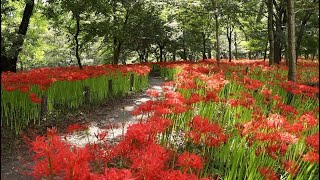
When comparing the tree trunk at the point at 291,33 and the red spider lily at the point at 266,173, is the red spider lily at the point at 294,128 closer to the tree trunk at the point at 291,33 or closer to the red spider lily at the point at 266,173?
the red spider lily at the point at 266,173

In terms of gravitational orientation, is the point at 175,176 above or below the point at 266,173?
above

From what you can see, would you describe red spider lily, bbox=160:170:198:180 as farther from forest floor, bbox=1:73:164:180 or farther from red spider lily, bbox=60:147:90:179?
forest floor, bbox=1:73:164:180

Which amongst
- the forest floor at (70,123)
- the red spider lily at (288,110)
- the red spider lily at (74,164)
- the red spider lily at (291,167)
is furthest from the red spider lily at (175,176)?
the red spider lily at (288,110)

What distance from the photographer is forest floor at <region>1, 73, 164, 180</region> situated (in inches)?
212

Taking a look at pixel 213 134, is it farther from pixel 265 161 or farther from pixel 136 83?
pixel 136 83

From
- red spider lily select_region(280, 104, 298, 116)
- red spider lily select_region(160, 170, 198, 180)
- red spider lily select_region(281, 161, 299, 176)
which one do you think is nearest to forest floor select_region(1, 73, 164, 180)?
red spider lily select_region(160, 170, 198, 180)

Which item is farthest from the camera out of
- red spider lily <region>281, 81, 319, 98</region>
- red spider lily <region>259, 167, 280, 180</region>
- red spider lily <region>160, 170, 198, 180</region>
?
red spider lily <region>281, 81, 319, 98</region>

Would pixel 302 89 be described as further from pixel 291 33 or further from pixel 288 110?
pixel 288 110

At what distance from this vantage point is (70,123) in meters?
8.02

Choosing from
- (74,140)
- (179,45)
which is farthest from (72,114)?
(179,45)

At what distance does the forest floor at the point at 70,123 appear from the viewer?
5391 mm

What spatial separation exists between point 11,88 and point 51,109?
5.60ft

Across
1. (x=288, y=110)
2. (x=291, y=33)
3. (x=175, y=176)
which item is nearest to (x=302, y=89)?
(x=291, y=33)

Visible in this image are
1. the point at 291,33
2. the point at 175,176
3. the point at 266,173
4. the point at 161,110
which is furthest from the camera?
the point at 291,33
